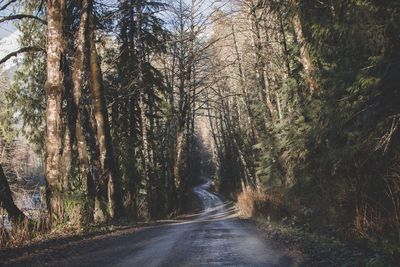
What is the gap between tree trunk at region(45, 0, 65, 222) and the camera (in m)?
11.3

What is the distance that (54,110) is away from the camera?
11.8 meters

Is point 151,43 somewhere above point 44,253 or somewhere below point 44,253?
above

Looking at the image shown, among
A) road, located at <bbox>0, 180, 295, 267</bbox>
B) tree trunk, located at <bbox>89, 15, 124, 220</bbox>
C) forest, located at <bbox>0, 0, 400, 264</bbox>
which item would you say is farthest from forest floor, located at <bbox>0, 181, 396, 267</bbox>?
tree trunk, located at <bbox>89, 15, 124, 220</bbox>

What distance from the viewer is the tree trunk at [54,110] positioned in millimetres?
11344

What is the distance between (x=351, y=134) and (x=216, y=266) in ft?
10.7

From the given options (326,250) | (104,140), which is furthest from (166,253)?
(104,140)

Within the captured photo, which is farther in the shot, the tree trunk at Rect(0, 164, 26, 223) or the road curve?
the tree trunk at Rect(0, 164, 26, 223)

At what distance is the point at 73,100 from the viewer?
13.8 m

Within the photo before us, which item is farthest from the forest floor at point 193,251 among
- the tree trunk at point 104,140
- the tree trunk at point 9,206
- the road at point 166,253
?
the tree trunk at point 104,140

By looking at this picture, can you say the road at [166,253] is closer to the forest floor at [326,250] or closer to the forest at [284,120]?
the forest floor at [326,250]

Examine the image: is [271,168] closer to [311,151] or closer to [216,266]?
[311,151]

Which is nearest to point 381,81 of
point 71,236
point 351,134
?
point 351,134

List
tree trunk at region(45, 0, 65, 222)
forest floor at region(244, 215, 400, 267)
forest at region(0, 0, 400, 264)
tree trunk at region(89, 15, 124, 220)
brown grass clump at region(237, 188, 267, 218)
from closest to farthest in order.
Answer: forest floor at region(244, 215, 400, 267) < forest at region(0, 0, 400, 264) < tree trunk at region(45, 0, 65, 222) < tree trunk at region(89, 15, 124, 220) < brown grass clump at region(237, 188, 267, 218)

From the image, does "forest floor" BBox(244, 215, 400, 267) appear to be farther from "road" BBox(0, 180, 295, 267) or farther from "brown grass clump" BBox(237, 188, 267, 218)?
"brown grass clump" BBox(237, 188, 267, 218)
